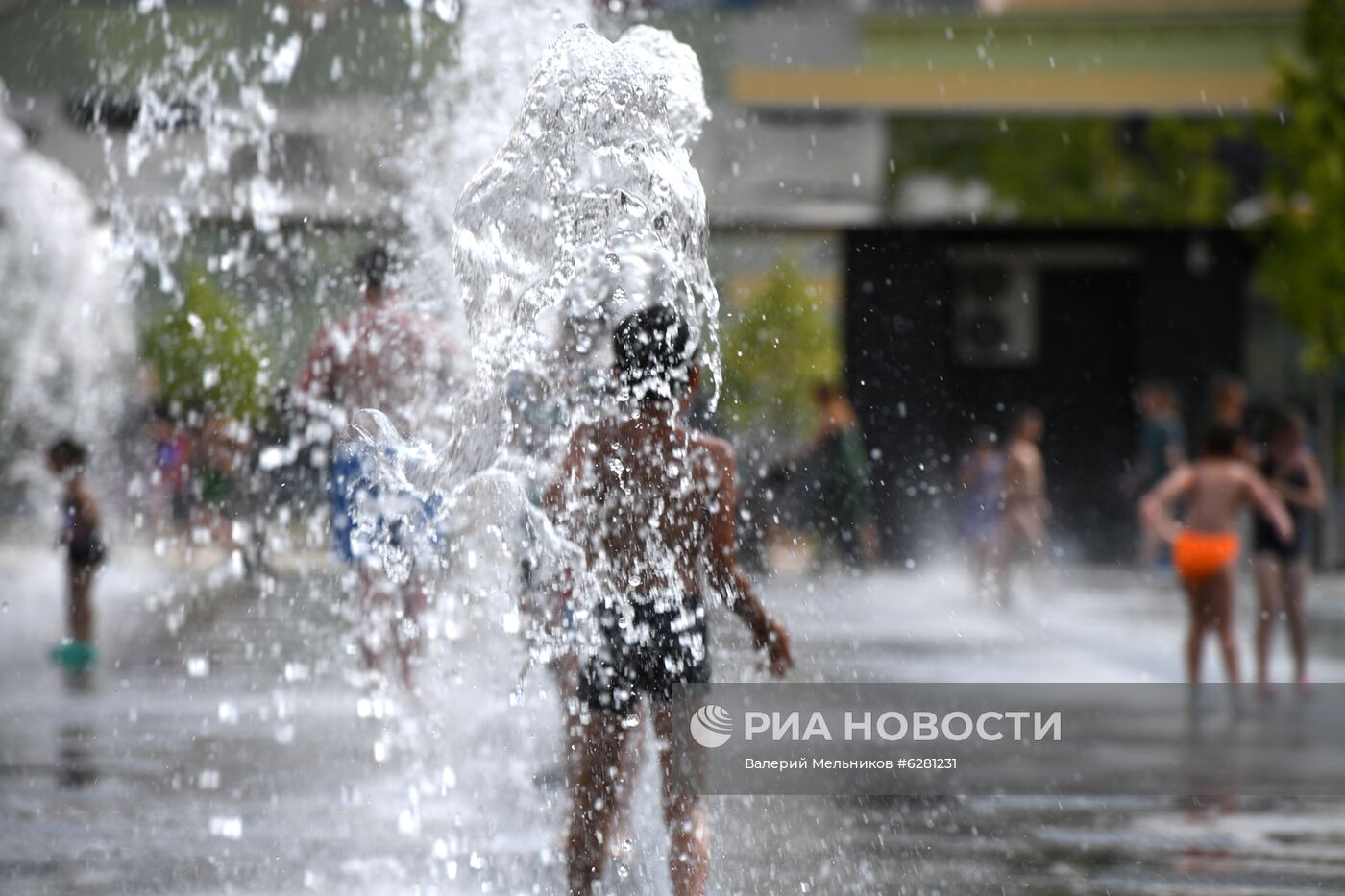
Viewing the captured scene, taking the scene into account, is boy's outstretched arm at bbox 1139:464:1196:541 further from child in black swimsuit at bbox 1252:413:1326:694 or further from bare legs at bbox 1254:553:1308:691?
bare legs at bbox 1254:553:1308:691

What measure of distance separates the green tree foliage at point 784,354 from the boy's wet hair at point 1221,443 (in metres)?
8.02

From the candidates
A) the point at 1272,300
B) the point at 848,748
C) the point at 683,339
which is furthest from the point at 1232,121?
the point at 683,339

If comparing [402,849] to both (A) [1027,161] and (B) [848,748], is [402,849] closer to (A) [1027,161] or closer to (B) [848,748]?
(B) [848,748]

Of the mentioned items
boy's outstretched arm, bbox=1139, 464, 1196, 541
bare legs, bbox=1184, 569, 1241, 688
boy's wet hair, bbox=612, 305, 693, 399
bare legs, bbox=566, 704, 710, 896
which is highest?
boy's outstretched arm, bbox=1139, 464, 1196, 541

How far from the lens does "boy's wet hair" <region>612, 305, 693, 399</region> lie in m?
3.84

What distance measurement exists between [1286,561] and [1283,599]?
0.21 meters

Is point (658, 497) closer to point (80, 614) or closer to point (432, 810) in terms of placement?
point (432, 810)

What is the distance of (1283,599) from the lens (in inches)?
372

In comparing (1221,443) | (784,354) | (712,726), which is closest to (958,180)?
(784,354)

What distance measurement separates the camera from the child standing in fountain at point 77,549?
28.8 ft

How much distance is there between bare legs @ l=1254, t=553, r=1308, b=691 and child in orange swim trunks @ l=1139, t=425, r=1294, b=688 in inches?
13.4

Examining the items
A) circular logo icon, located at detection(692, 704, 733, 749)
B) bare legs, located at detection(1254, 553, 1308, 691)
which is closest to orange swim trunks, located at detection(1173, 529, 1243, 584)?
bare legs, located at detection(1254, 553, 1308, 691)

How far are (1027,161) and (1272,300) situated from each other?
126 inches

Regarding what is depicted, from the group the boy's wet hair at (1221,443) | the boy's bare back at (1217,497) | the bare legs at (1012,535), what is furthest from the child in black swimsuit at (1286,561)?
the bare legs at (1012,535)
